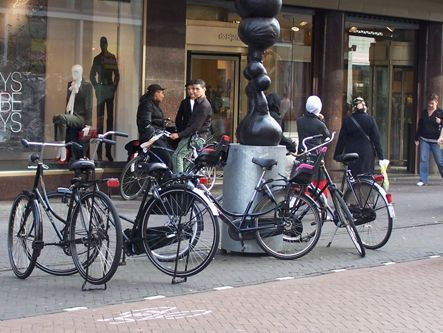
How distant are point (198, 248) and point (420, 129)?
9.79 m

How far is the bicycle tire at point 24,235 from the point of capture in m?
6.66

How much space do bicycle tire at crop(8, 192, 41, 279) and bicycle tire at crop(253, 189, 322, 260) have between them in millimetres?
2245

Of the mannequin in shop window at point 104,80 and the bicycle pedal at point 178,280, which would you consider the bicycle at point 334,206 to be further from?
the mannequin in shop window at point 104,80

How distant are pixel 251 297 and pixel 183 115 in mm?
6151

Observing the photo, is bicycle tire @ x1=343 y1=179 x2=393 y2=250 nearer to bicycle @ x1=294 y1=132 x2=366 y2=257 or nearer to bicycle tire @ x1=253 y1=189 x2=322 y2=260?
bicycle @ x1=294 y1=132 x2=366 y2=257

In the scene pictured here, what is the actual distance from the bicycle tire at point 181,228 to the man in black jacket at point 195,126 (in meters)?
4.76

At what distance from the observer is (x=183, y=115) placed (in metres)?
12.1

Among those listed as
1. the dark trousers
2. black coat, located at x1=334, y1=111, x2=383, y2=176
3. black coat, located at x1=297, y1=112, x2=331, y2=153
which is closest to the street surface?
black coat, located at x1=334, y1=111, x2=383, y2=176

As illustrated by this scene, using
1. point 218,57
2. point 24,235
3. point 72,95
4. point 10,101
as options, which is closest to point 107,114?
point 72,95

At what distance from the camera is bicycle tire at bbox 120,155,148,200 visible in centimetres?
1177

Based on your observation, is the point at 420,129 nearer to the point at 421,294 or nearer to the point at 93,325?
the point at 421,294

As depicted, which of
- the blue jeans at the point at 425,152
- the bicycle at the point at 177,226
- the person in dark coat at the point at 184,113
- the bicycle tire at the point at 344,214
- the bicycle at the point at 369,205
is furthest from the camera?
the blue jeans at the point at 425,152

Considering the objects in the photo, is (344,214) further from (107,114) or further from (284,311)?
(107,114)

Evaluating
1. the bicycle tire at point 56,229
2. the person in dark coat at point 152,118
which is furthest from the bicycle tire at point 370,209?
the person in dark coat at point 152,118
